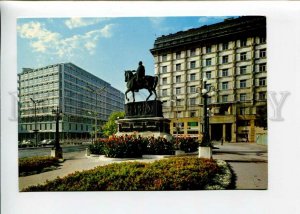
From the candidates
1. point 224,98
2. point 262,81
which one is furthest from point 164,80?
point 262,81

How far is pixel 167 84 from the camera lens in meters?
5.89

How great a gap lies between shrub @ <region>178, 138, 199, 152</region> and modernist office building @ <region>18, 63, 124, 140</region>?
4.43 feet

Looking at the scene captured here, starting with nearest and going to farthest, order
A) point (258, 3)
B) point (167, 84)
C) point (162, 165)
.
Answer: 1. point (258, 3)
2. point (162, 165)
3. point (167, 84)

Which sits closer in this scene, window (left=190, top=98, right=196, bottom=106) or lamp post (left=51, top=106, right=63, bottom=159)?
lamp post (left=51, top=106, right=63, bottom=159)

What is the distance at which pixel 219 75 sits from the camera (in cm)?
558

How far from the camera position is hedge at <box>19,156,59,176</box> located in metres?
5.29

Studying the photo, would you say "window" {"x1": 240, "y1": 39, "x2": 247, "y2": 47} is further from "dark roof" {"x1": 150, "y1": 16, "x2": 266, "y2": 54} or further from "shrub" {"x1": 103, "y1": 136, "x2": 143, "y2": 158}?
"shrub" {"x1": 103, "y1": 136, "x2": 143, "y2": 158}

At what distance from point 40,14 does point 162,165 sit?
3.20 meters

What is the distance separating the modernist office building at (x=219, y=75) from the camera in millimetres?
5297

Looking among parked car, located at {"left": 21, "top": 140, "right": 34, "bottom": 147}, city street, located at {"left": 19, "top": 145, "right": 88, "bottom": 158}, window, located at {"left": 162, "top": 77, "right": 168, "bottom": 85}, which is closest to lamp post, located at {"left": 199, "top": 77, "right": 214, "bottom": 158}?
window, located at {"left": 162, "top": 77, "right": 168, "bottom": 85}

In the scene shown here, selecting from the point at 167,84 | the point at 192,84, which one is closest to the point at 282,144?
the point at 192,84

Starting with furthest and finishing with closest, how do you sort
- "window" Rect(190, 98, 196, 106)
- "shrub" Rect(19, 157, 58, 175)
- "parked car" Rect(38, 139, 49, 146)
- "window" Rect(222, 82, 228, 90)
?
"window" Rect(190, 98, 196, 106), "parked car" Rect(38, 139, 49, 146), "window" Rect(222, 82, 228, 90), "shrub" Rect(19, 157, 58, 175)

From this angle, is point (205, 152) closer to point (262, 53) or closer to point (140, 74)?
point (140, 74)

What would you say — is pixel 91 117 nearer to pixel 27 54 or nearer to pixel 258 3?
pixel 27 54
